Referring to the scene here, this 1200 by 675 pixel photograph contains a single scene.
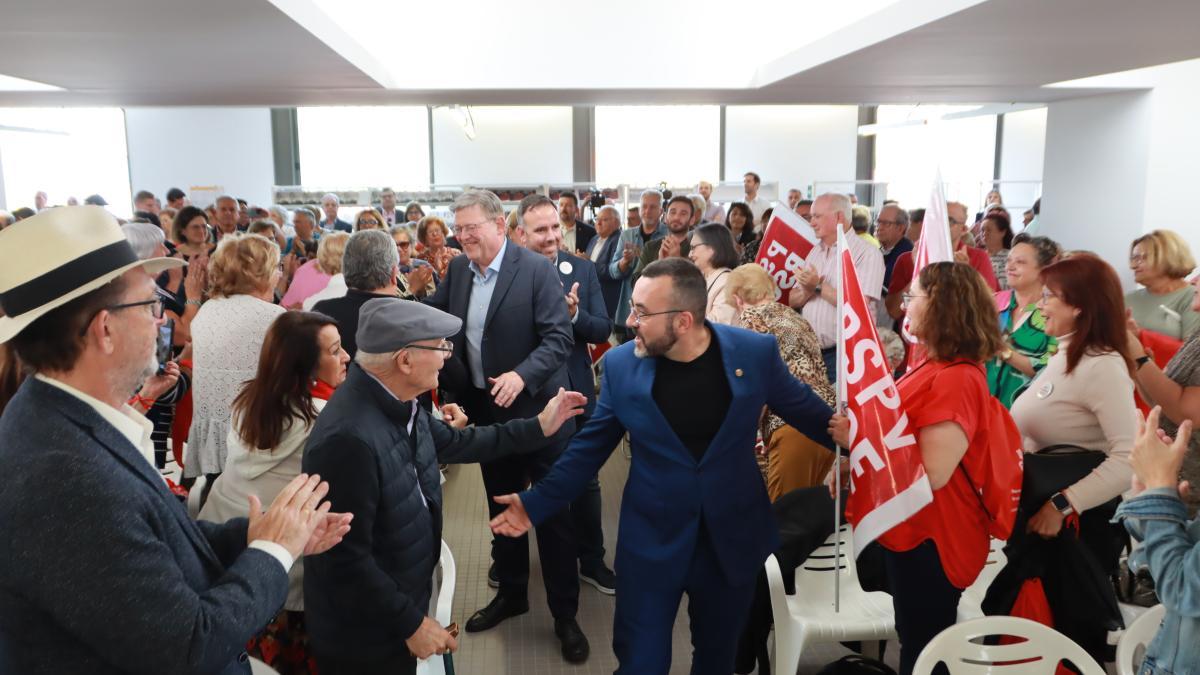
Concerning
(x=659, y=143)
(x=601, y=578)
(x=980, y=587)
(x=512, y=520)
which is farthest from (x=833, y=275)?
(x=659, y=143)

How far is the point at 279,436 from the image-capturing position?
258cm

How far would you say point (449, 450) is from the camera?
2.72 metres

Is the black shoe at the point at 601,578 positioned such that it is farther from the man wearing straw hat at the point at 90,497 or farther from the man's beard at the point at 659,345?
the man wearing straw hat at the point at 90,497

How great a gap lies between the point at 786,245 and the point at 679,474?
2.81 m

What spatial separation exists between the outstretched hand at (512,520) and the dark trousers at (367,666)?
45 centimetres

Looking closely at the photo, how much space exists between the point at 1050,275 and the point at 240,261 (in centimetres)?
302

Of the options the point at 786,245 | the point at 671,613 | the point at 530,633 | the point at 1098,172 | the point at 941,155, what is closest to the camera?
the point at 671,613

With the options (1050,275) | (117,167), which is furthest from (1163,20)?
(117,167)

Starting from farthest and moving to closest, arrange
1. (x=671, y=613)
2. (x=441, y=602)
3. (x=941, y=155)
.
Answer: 1. (x=941, y=155)
2. (x=671, y=613)
3. (x=441, y=602)

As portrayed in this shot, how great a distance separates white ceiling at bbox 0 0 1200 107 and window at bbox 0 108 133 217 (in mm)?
6407

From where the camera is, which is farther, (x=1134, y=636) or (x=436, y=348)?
(x=436, y=348)

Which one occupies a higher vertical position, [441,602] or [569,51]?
[569,51]

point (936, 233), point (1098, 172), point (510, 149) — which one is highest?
point (510, 149)

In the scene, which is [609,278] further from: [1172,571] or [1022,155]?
[1022,155]
